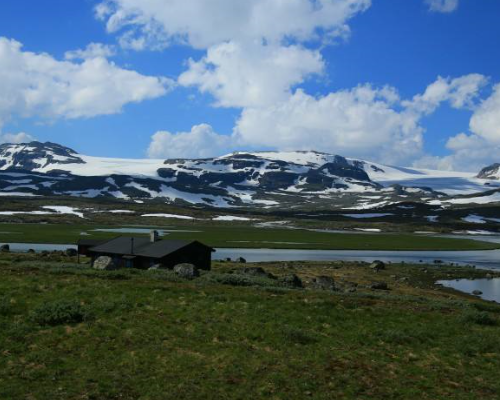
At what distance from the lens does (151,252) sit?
5347 cm

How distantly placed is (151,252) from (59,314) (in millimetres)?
31873

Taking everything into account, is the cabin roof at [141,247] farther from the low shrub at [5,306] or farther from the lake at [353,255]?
the lake at [353,255]

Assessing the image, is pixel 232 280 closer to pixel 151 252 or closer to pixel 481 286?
pixel 151 252

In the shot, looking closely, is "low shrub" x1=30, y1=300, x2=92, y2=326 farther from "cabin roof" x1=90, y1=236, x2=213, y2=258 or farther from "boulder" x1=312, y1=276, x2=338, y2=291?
"cabin roof" x1=90, y1=236, x2=213, y2=258

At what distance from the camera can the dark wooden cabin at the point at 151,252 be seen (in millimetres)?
53094

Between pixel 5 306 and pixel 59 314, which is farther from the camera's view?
pixel 5 306

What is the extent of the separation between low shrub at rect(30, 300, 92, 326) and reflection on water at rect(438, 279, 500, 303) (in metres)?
45.6

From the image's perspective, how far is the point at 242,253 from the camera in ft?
332

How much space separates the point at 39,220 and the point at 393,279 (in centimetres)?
15462

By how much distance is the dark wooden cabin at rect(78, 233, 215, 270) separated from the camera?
174 feet

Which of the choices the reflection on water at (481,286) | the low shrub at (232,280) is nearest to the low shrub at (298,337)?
the low shrub at (232,280)

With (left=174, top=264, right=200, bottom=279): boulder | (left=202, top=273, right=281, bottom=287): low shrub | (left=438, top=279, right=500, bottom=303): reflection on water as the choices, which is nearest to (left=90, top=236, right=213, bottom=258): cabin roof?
(left=174, top=264, right=200, bottom=279): boulder

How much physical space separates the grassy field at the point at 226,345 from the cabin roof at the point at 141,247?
23.3m

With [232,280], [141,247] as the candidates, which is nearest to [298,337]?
[232,280]
